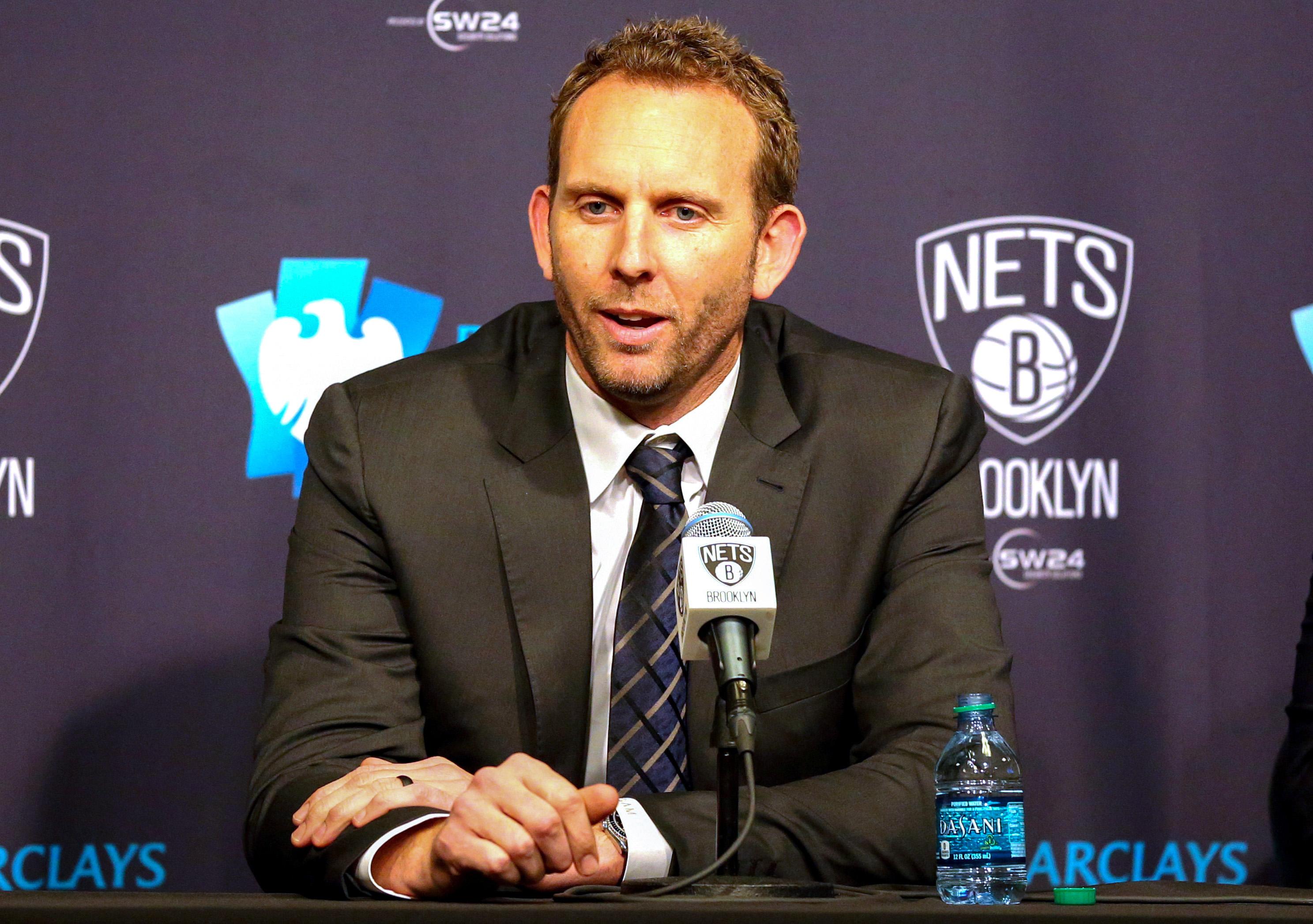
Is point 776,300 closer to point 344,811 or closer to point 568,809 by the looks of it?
point 344,811

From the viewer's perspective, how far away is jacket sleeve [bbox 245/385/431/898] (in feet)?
6.48

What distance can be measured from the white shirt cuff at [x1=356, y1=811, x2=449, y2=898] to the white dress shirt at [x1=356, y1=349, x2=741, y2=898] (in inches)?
26.6

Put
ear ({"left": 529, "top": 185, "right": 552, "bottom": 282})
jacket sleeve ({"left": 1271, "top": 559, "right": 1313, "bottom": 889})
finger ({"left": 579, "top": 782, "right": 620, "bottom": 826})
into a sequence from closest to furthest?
1. finger ({"left": 579, "top": 782, "right": 620, "bottom": 826})
2. ear ({"left": 529, "top": 185, "right": 552, "bottom": 282})
3. jacket sleeve ({"left": 1271, "top": 559, "right": 1313, "bottom": 889})

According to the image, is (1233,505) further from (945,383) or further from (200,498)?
(200,498)

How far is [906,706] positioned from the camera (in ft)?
7.24

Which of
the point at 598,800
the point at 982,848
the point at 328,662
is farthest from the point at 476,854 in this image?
the point at 328,662

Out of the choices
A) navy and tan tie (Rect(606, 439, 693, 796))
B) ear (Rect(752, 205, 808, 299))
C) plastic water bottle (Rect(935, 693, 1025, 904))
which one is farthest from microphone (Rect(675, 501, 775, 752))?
ear (Rect(752, 205, 808, 299))

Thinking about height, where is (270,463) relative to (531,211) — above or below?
below

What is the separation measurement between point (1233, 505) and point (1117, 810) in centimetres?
67

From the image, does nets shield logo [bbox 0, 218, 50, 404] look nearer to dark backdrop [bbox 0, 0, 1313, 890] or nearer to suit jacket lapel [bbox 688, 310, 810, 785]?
dark backdrop [bbox 0, 0, 1313, 890]

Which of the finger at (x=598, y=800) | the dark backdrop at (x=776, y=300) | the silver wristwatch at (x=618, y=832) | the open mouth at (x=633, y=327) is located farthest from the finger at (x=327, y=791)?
the dark backdrop at (x=776, y=300)

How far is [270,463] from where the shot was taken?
299cm

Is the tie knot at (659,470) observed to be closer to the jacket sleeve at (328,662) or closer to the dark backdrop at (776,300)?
the jacket sleeve at (328,662)

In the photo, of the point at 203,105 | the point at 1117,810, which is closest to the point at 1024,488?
the point at 1117,810
